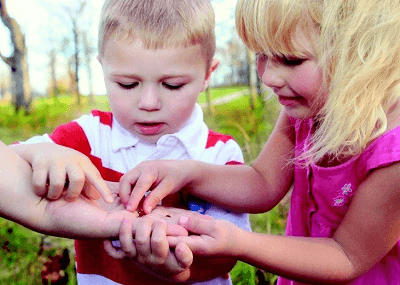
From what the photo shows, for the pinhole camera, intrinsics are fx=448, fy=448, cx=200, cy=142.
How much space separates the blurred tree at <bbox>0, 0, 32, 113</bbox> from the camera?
7.79 meters

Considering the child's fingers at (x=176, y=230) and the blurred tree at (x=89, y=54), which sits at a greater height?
the child's fingers at (x=176, y=230)

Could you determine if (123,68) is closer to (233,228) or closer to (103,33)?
(103,33)

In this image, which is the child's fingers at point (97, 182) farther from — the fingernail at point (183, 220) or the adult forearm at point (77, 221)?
the fingernail at point (183, 220)

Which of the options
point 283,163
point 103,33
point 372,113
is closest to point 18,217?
point 103,33

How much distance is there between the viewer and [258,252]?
A: 1311 mm

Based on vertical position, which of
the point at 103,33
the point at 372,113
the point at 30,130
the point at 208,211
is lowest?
the point at 30,130

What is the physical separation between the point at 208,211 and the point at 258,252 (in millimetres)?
379

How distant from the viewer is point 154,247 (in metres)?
1.19

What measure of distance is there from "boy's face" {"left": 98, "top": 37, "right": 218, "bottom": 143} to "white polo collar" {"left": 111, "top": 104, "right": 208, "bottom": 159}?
0.03m

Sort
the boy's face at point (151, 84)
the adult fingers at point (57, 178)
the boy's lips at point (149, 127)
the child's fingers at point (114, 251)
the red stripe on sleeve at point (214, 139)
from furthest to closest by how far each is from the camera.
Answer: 1. the red stripe on sleeve at point (214, 139)
2. the boy's lips at point (149, 127)
3. the boy's face at point (151, 84)
4. the child's fingers at point (114, 251)
5. the adult fingers at point (57, 178)

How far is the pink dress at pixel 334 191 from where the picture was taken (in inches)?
52.3

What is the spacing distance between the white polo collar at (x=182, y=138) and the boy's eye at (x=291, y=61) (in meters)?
0.42

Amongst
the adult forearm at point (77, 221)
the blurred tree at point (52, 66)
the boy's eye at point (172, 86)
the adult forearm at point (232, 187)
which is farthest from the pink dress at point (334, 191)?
the blurred tree at point (52, 66)

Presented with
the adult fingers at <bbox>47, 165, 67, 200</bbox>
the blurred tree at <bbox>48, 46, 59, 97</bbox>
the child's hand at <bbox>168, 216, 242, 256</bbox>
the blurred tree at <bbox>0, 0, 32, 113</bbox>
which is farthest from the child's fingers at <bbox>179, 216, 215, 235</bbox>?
the blurred tree at <bbox>48, 46, 59, 97</bbox>
